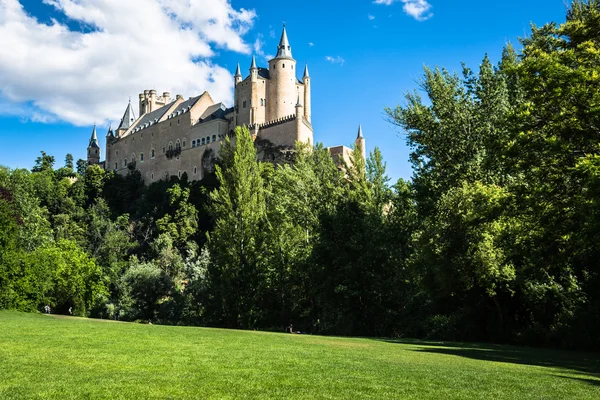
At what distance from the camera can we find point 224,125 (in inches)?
2972

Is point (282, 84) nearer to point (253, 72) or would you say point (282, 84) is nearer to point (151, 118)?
point (253, 72)

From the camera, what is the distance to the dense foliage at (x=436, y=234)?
1561cm

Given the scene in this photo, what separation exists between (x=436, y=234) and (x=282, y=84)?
5146cm

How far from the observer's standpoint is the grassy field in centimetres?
815

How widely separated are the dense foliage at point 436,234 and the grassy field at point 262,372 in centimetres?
470

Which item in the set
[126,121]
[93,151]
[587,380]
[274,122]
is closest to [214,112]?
[274,122]

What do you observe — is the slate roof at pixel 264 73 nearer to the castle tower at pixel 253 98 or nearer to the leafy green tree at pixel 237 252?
the castle tower at pixel 253 98

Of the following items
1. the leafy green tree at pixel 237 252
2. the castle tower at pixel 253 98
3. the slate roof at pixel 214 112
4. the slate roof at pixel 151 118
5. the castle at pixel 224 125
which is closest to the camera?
the leafy green tree at pixel 237 252

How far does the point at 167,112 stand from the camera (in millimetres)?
90688

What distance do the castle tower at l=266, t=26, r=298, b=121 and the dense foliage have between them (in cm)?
3017

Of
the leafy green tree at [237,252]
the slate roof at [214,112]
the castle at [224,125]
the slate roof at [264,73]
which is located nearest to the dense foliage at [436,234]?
the leafy green tree at [237,252]

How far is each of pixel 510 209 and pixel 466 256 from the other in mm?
4880

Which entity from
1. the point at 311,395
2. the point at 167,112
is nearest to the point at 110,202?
the point at 167,112

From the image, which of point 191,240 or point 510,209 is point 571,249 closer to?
point 510,209
